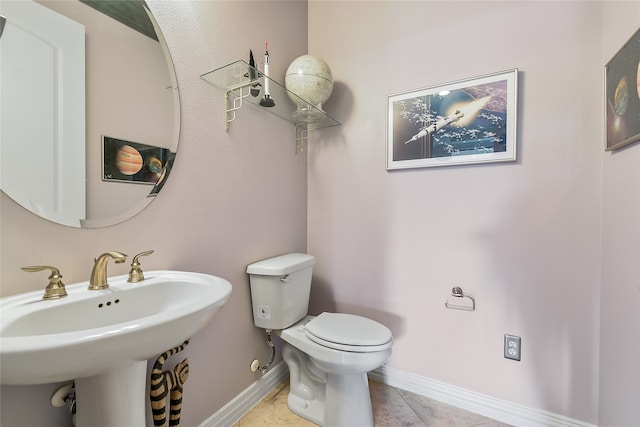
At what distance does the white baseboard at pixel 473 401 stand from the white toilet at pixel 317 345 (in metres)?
0.39

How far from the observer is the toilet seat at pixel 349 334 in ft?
A: 3.83

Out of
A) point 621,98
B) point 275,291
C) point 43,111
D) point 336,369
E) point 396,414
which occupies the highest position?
point 621,98

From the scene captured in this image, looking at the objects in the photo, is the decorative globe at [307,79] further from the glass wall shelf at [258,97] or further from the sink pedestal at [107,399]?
the sink pedestal at [107,399]

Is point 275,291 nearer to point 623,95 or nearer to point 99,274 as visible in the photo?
point 99,274

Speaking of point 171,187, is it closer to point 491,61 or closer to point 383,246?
point 383,246

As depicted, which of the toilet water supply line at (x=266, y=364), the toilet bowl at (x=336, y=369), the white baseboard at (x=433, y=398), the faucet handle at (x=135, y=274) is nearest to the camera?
the faucet handle at (x=135, y=274)

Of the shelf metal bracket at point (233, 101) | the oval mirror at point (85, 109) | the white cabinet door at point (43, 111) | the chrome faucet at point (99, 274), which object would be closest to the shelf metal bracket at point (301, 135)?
the shelf metal bracket at point (233, 101)

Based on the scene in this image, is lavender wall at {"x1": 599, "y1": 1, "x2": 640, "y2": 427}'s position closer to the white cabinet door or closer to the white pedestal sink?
the white pedestal sink

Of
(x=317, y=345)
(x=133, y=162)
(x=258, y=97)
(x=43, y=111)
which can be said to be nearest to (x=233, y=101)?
(x=258, y=97)

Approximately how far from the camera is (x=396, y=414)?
4.65 feet

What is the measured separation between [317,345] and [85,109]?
1223 millimetres

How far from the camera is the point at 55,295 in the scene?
701 millimetres

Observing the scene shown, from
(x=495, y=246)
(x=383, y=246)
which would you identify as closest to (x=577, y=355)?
(x=495, y=246)

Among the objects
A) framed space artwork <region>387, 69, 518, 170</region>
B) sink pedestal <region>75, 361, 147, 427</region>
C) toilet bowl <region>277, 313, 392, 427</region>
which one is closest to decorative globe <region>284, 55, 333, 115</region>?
framed space artwork <region>387, 69, 518, 170</region>
